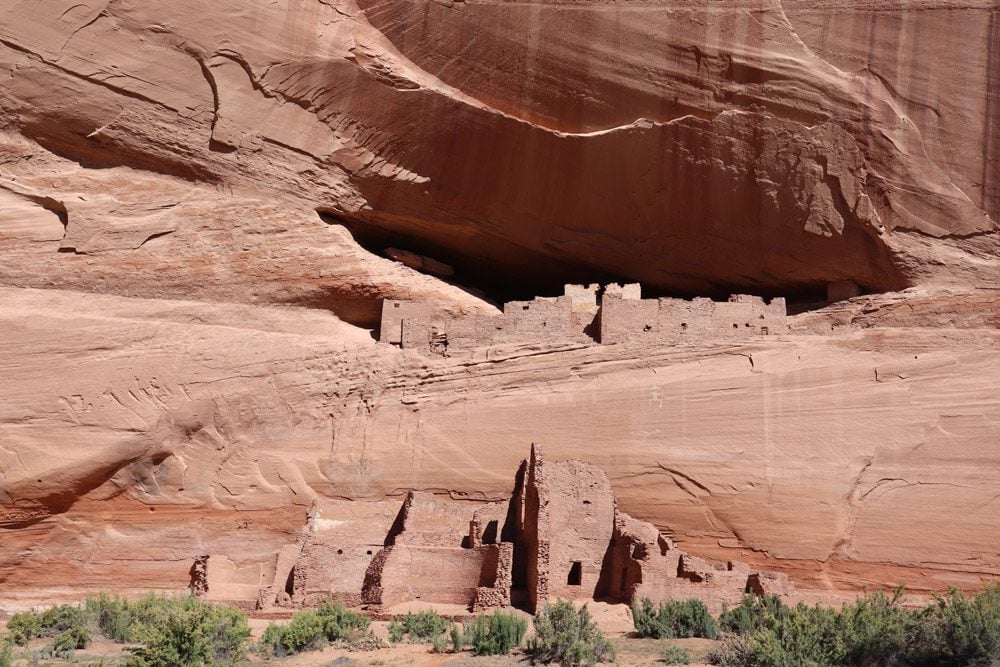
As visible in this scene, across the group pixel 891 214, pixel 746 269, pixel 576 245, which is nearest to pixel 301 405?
pixel 576 245

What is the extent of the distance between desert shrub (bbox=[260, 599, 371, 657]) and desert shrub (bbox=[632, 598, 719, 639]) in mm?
3003

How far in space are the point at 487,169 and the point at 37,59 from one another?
655cm

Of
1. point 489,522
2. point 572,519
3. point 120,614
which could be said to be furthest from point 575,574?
point 120,614

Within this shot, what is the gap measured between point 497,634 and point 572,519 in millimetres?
2741

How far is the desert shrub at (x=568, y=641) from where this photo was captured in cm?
1280

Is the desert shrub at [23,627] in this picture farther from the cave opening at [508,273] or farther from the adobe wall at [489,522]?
the cave opening at [508,273]

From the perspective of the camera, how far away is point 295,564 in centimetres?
1590

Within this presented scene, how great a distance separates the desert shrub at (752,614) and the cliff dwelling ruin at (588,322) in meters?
4.51

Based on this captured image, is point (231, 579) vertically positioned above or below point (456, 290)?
below

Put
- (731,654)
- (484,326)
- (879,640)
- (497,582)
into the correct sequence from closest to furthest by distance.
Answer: (879,640), (731,654), (497,582), (484,326)

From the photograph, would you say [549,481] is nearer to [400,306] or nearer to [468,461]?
[468,461]

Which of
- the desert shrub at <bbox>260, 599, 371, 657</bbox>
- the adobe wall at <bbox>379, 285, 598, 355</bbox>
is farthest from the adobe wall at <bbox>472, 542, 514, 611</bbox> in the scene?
the adobe wall at <bbox>379, 285, 598, 355</bbox>

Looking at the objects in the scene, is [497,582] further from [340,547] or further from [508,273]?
[508,273]

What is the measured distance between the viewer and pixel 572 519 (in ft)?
52.4
